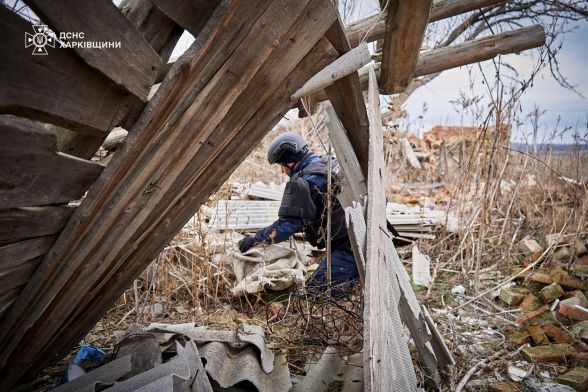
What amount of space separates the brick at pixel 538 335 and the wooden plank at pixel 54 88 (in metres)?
3.98

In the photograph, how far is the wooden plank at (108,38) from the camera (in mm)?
899

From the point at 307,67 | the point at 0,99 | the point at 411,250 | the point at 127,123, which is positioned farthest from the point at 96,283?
the point at 411,250

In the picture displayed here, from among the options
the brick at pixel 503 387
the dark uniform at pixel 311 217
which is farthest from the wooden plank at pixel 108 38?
the brick at pixel 503 387

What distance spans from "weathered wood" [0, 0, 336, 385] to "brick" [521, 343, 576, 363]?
316cm

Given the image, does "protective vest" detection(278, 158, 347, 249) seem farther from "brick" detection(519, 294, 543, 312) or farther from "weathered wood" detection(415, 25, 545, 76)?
"brick" detection(519, 294, 543, 312)

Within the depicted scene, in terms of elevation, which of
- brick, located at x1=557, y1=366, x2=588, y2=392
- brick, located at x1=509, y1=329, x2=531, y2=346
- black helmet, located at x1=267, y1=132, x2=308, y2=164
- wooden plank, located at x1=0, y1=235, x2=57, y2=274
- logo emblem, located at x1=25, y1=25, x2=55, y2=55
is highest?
black helmet, located at x1=267, y1=132, x2=308, y2=164

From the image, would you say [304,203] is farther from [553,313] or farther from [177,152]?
[553,313]

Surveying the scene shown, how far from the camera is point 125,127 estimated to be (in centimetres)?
125

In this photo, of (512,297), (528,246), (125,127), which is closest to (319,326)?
(512,297)

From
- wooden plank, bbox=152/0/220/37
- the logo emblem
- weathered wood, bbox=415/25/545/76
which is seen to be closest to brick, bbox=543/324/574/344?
weathered wood, bbox=415/25/545/76

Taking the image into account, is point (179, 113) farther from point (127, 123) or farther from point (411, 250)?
point (411, 250)

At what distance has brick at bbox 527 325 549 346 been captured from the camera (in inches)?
130

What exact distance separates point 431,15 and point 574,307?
342 cm

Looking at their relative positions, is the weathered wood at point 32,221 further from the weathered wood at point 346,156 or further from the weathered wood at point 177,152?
the weathered wood at point 346,156
